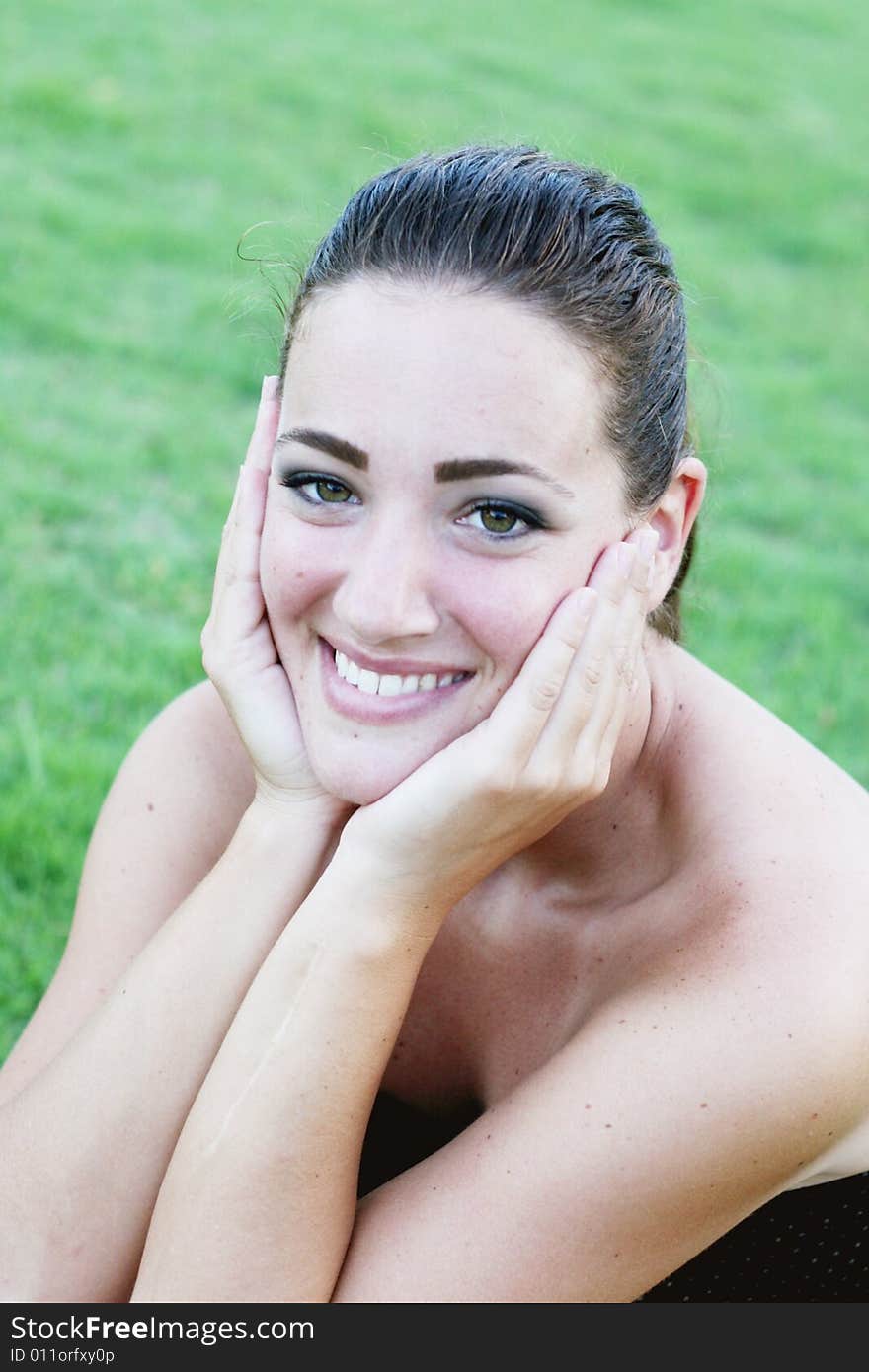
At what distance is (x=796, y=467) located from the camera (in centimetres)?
772

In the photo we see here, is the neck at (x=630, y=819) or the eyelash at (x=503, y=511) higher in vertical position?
the eyelash at (x=503, y=511)

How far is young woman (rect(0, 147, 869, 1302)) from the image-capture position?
2676 mm

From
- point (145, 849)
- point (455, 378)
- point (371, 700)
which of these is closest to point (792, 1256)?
point (371, 700)

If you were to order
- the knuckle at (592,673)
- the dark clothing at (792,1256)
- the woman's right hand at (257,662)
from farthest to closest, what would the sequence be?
the woman's right hand at (257,662) < the dark clothing at (792,1256) < the knuckle at (592,673)

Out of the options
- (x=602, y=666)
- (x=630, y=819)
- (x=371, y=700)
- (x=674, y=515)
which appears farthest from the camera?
(x=630, y=819)

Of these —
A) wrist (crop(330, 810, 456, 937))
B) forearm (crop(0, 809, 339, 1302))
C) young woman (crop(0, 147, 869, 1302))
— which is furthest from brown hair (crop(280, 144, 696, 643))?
forearm (crop(0, 809, 339, 1302))

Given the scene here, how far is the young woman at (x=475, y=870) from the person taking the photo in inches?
105

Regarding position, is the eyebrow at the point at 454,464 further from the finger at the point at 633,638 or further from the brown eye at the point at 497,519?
the finger at the point at 633,638

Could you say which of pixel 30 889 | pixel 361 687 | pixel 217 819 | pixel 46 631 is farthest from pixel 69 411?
pixel 361 687

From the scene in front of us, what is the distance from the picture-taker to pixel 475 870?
113 inches

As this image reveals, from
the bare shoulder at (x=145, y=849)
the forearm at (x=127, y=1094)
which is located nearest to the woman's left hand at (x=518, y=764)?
the forearm at (x=127, y=1094)

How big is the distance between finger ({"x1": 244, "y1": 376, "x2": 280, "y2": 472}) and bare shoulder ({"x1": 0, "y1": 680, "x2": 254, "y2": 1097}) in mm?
A: 594

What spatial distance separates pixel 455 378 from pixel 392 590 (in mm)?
367

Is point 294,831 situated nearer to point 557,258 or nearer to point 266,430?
point 266,430
